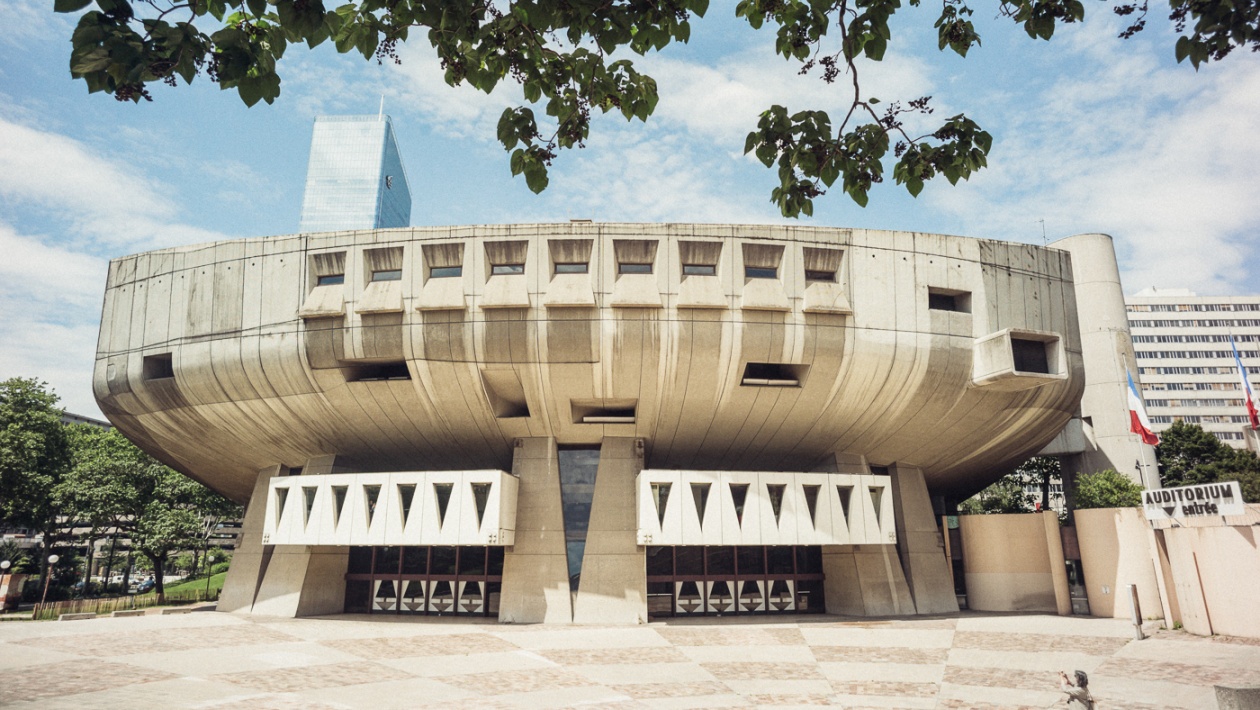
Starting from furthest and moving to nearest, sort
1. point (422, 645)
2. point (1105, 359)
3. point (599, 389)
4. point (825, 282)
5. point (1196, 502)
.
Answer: point (1105, 359)
point (599, 389)
point (825, 282)
point (1196, 502)
point (422, 645)

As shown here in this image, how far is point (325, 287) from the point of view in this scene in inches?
923

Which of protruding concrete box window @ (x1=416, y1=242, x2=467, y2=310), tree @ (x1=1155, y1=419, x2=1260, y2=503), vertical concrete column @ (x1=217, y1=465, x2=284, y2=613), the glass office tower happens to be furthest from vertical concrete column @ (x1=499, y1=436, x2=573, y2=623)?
the glass office tower

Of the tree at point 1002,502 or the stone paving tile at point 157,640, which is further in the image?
the tree at point 1002,502

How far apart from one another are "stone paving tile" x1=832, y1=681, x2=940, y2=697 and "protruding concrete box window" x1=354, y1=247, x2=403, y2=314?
54.0ft

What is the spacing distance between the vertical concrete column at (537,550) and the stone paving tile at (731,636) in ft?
13.2

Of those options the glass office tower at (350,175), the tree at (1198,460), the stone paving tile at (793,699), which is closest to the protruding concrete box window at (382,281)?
the stone paving tile at (793,699)

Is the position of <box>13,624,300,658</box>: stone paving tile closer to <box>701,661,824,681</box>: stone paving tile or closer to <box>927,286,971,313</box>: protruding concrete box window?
<box>701,661,824,681</box>: stone paving tile

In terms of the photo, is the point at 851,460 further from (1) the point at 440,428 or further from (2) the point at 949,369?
(1) the point at 440,428

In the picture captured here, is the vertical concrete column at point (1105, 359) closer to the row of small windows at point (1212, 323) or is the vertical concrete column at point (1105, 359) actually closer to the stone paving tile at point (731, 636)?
the stone paving tile at point (731, 636)

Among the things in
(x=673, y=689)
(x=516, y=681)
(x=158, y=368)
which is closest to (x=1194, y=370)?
(x=673, y=689)

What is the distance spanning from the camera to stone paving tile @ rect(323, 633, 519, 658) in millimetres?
17969

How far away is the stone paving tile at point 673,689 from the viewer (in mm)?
14086

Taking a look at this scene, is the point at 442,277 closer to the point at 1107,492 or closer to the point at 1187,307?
the point at 1107,492

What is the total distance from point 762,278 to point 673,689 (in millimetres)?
13031
